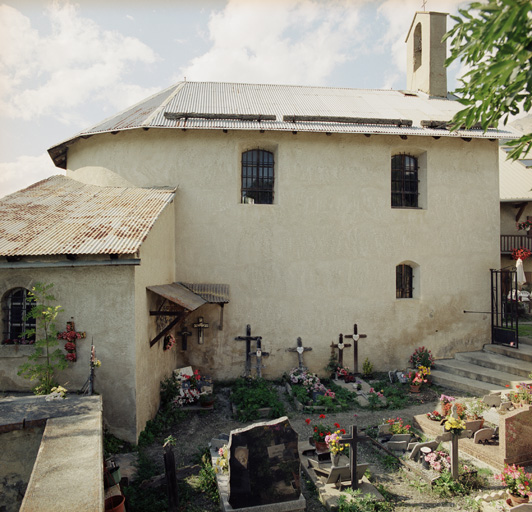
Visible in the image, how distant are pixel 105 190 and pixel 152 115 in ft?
9.36

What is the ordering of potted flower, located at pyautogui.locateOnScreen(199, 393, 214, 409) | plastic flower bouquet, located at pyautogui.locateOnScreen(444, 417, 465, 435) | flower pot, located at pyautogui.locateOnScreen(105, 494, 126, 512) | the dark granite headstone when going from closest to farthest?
flower pot, located at pyautogui.locateOnScreen(105, 494, 126, 512) → the dark granite headstone → plastic flower bouquet, located at pyautogui.locateOnScreen(444, 417, 465, 435) → potted flower, located at pyautogui.locateOnScreen(199, 393, 214, 409)

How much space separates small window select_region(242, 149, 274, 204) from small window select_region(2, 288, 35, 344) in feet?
22.8

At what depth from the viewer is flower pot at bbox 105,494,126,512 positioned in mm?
5427

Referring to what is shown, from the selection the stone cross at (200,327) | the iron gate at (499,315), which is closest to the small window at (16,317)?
the stone cross at (200,327)

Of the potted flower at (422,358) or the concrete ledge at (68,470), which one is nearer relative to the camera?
the concrete ledge at (68,470)

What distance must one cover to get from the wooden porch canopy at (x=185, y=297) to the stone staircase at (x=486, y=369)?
7.09 metres

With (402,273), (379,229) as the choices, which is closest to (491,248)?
(402,273)

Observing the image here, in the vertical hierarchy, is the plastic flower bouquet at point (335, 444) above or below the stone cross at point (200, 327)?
below

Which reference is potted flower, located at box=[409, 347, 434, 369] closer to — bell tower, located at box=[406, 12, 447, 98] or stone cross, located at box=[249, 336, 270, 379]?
stone cross, located at box=[249, 336, 270, 379]

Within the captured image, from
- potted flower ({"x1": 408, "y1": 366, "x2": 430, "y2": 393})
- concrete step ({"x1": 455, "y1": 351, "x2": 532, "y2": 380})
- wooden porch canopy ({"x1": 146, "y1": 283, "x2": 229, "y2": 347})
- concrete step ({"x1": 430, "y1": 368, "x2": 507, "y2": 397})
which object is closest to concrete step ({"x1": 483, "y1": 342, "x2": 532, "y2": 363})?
concrete step ({"x1": 455, "y1": 351, "x2": 532, "y2": 380})

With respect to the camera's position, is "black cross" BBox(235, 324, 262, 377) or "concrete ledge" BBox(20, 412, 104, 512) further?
"black cross" BBox(235, 324, 262, 377)

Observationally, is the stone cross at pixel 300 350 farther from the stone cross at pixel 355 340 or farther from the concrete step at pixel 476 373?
the concrete step at pixel 476 373

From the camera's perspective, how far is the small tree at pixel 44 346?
821cm

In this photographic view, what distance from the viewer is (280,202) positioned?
13.1 m
